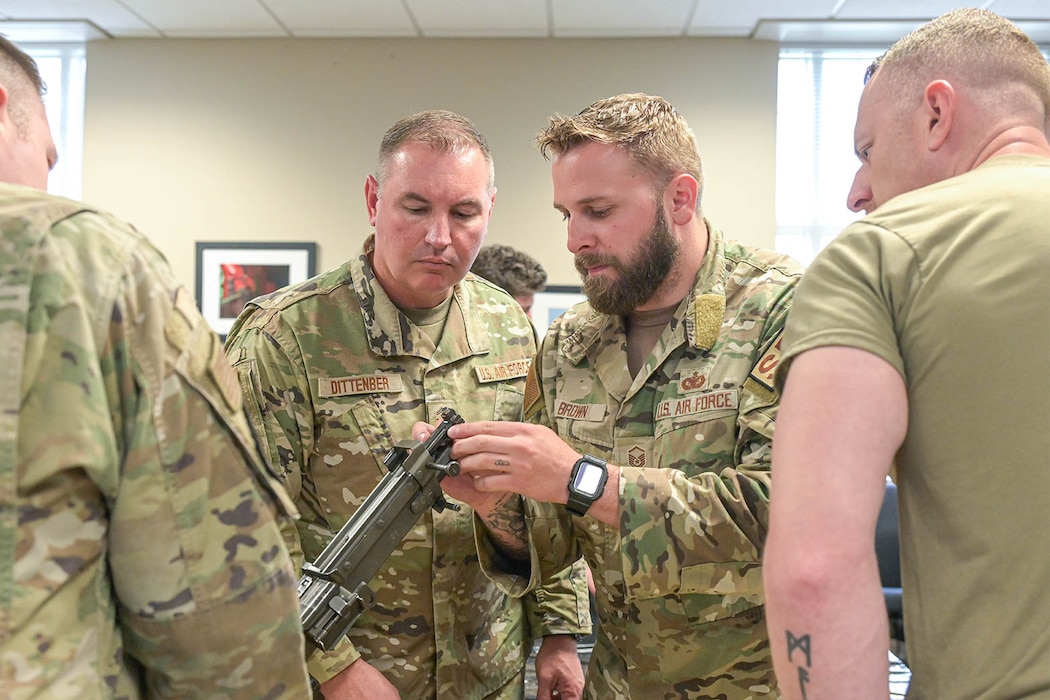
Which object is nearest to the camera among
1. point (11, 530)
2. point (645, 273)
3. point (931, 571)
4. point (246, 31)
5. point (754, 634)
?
point (11, 530)

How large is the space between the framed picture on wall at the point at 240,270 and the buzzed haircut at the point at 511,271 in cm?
155

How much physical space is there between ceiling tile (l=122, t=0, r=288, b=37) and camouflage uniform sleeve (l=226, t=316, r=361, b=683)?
314 cm

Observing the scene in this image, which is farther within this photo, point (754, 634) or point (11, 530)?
point (754, 634)

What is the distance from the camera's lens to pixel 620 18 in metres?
4.54

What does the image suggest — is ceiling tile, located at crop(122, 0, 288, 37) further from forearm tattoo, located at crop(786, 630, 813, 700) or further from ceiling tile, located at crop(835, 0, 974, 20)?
forearm tattoo, located at crop(786, 630, 813, 700)

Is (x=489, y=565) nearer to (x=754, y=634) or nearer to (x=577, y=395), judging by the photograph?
(x=577, y=395)

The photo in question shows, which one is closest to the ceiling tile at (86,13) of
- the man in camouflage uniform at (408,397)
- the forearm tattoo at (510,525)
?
the man in camouflage uniform at (408,397)

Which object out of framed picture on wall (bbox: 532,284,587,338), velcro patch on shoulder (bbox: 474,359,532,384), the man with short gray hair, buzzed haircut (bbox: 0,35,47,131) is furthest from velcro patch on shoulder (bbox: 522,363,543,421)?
framed picture on wall (bbox: 532,284,587,338)

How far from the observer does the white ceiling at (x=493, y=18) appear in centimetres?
441

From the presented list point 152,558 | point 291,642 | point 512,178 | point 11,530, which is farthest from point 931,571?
point 512,178

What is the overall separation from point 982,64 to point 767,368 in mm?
593

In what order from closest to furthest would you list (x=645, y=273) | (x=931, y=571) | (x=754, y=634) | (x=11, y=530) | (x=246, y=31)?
(x=11, y=530), (x=931, y=571), (x=754, y=634), (x=645, y=273), (x=246, y=31)

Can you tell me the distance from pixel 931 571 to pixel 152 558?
767mm

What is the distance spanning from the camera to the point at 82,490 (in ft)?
2.81
